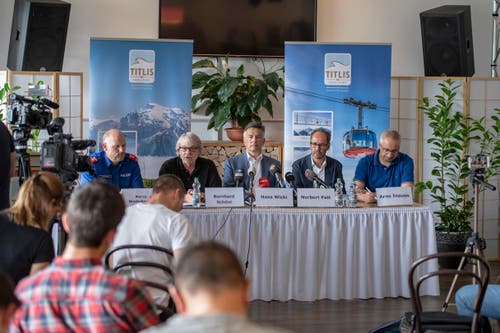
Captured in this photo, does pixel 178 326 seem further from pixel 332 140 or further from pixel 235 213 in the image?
pixel 332 140

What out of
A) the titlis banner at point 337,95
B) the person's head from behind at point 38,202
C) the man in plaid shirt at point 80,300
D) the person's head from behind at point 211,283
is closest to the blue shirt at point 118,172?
the titlis banner at point 337,95

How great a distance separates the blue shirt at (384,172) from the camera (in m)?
5.64

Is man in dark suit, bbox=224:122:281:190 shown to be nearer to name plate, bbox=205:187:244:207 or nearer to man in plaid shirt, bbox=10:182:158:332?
name plate, bbox=205:187:244:207

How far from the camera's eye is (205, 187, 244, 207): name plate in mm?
5129

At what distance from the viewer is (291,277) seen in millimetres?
5250

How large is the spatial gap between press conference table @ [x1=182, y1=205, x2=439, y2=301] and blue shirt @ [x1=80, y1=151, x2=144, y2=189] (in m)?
0.60

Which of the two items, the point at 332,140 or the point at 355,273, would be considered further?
the point at 332,140

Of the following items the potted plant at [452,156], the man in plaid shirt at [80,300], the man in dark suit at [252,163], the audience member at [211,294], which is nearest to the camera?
the audience member at [211,294]

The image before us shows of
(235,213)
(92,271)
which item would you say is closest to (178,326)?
(92,271)

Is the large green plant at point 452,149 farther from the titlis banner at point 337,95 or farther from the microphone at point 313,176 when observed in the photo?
the microphone at point 313,176

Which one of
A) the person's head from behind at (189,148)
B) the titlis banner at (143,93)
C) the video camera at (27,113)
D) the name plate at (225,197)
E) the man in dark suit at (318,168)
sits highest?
the titlis banner at (143,93)

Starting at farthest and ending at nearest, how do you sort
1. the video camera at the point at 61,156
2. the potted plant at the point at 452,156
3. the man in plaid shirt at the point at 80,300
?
the potted plant at the point at 452,156, the video camera at the point at 61,156, the man in plaid shirt at the point at 80,300

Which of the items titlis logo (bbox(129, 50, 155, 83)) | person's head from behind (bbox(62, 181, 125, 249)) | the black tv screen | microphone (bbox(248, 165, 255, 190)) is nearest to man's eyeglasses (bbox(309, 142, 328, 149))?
microphone (bbox(248, 165, 255, 190))

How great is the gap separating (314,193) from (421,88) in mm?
2954
